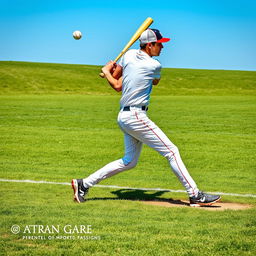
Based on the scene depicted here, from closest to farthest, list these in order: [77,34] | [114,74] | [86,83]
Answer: [114,74], [77,34], [86,83]

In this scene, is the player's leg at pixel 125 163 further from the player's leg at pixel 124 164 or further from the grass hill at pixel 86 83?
the grass hill at pixel 86 83

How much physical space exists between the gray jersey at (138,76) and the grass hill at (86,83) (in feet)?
160

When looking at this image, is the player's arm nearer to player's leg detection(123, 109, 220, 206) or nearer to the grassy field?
player's leg detection(123, 109, 220, 206)

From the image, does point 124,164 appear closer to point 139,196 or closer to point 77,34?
point 139,196

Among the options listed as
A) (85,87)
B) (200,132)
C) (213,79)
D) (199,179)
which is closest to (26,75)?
(85,87)

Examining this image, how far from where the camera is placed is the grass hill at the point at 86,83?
2391 inches

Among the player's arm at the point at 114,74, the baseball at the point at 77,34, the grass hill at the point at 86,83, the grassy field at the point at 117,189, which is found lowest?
the grass hill at the point at 86,83

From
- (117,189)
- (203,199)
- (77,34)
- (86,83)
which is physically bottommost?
(86,83)

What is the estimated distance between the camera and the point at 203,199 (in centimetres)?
732

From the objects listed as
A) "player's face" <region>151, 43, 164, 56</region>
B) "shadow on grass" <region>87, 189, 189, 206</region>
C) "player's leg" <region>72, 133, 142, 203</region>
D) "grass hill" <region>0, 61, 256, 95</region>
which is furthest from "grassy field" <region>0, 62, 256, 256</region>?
"grass hill" <region>0, 61, 256, 95</region>

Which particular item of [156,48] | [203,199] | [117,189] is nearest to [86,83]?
[117,189]

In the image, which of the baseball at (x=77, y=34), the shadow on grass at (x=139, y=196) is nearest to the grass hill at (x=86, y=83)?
the baseball at (x=77, y=34)

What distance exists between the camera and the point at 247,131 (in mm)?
19875

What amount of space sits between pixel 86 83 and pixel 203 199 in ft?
203
